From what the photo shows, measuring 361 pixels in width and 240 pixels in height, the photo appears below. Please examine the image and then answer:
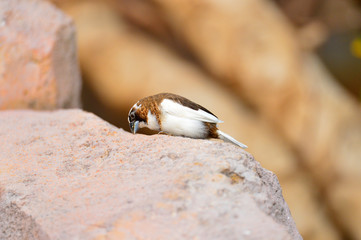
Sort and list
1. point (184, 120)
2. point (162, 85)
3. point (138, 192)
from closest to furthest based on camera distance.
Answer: point (138, 192) < point (184, 120) < point (162, 85)

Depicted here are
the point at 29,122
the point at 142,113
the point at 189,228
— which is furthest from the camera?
the point at 29,122

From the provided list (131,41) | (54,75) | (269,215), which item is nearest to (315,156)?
(131,41)

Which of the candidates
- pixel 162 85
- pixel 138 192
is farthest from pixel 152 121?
pixel 162 85

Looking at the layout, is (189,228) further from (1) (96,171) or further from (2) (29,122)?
(2) (29,122)

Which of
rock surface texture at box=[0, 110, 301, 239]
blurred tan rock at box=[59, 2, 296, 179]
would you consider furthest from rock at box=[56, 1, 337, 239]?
rock surface texture at box=[0, 110, 301, 239]

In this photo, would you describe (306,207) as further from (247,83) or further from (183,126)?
(183,126)

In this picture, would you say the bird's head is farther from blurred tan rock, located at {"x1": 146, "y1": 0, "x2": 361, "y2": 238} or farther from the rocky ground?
blurred tan rock, located at {"x1": 146, "y1": 0, "x2": 361, "y2": 238}
